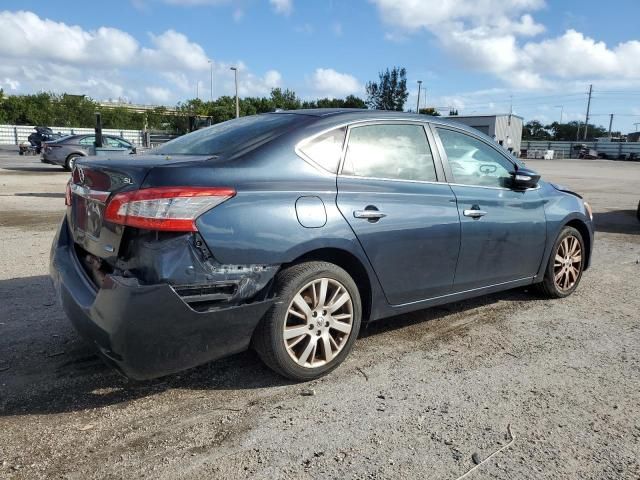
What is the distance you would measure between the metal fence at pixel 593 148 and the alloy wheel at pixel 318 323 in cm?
6422

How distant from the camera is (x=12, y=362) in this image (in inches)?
137

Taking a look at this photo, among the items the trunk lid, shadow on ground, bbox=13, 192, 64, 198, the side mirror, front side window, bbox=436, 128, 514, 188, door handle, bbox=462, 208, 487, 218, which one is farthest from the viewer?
shadow on ground, bbox=13, 192, 64, 198

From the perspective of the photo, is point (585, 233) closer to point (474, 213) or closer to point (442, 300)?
point (474, 213)

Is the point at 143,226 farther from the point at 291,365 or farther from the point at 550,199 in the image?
the point at 550,199

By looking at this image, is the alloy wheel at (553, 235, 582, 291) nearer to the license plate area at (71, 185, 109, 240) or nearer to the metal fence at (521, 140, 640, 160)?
the license plate area at (71, 185, 109, 240)

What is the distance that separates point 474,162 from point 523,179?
1.56 ft

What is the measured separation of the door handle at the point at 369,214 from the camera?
3346mm

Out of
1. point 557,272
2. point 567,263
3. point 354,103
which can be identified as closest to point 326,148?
point 557,272

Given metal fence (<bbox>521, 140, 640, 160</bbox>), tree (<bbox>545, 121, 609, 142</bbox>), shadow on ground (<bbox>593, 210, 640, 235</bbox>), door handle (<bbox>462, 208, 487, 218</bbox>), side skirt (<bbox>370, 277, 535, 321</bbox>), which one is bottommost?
shadow on ground (<bbox>593, 210, 640, 235</bbox>)

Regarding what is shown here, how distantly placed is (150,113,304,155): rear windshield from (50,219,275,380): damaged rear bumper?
999 millimetres

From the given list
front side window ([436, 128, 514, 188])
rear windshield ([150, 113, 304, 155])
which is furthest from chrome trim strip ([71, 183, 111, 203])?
front side window ([436, 128, 514, 188])

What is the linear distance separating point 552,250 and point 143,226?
3641 millimetres

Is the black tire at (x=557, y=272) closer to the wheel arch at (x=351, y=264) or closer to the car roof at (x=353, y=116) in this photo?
the car roof at (x=353, y=116)

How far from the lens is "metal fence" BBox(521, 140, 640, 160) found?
209 ft
